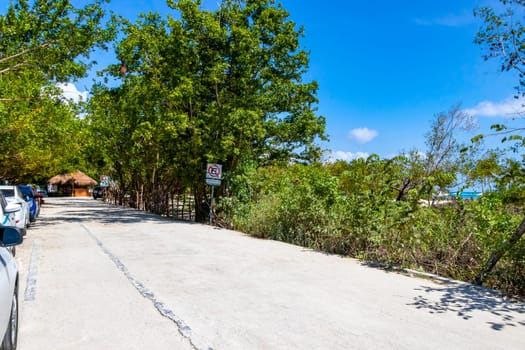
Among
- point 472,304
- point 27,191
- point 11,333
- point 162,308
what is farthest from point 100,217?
point 472,304

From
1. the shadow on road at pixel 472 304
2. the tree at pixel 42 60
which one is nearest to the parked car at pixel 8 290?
the shadow on road at pixel 472 304

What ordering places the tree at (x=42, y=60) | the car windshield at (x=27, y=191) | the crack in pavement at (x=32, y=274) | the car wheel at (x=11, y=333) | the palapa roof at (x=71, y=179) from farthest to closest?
the palapa roof at (x=71, y=179), the car windshield at (x=27, y=191), the tree at (x=42, y=60), the crack in pavement at (x=32, y=274), the car wheel at (x=11, y=333)

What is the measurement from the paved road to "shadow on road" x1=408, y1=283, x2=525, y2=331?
16mm

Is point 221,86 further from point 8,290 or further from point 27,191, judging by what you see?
point 8,290

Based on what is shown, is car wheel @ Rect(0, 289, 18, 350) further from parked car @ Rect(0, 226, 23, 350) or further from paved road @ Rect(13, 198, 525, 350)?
paved road @ Rect(13, 198, 525, 350)

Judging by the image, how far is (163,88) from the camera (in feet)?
61.7

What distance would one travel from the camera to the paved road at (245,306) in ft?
13.5

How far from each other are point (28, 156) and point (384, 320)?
3261 centimetres

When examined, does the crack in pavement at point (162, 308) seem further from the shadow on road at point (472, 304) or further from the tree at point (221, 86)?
the tree at point (221, 86)

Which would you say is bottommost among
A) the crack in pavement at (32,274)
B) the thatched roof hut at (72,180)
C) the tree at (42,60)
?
the crack in pavement at (32,274)

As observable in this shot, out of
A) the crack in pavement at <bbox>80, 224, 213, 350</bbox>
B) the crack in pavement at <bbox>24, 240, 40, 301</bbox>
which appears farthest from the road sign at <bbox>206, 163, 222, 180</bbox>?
the crack in pavement at <bbox>80, 224, 213, 350</bbox>

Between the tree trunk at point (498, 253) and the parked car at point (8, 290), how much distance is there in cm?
712

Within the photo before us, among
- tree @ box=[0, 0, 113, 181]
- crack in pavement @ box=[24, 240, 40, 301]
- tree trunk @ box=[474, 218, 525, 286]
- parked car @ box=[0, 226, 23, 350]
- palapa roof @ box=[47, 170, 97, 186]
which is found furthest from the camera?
palapa roof @ box=[47, 170, 97, 186]

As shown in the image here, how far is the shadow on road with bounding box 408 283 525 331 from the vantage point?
512 cm
